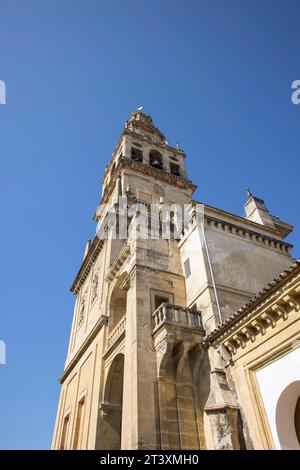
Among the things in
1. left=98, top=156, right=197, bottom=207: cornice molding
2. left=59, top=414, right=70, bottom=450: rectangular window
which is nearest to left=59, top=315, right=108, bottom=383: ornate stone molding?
left=59, top=414, right=70, bottom=450: rectangular window

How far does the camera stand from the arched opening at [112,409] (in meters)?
13.2

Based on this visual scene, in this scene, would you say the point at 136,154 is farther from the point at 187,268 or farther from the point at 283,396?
the point at 283,396

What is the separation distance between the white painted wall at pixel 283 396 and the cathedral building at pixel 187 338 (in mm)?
25

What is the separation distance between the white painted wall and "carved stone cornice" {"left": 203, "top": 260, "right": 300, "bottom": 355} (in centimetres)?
90

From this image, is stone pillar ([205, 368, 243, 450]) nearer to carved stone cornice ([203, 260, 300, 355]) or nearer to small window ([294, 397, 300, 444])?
carved stone cornice ([203, 260, 300, 355])

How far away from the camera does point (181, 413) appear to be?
10.4m

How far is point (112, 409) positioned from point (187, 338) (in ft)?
16.9

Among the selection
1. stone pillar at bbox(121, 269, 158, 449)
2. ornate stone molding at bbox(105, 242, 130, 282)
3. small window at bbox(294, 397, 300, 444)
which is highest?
ornate stone molding at bbox(105, 242, 130, 282)

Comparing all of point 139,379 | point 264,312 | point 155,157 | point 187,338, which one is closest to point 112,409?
point 139,379

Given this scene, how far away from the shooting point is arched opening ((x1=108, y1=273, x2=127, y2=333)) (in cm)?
1654

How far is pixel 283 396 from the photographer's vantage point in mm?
8812
